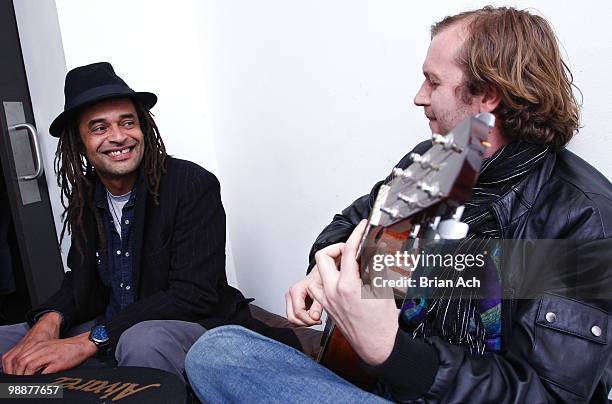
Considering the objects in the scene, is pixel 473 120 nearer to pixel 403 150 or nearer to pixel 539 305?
pixel 539 305

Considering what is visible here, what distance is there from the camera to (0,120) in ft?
7.34

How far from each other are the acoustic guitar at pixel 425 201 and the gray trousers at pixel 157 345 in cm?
56

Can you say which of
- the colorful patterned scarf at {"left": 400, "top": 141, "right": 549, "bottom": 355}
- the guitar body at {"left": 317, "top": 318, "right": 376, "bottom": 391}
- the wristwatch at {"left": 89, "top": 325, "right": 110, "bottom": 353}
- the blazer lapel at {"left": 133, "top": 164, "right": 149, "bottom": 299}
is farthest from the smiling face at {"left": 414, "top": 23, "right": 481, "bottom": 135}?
the wristwatch at {"left": 89, "top": 325, "right": 110, "bottom": 353}

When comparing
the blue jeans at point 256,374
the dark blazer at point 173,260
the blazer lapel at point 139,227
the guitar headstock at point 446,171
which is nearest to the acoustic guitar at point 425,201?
the guitar headstock at point 446,171

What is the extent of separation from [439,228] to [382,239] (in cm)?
16

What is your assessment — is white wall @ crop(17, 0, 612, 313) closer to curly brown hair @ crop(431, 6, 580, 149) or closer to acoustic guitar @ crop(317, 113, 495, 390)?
curly brown hair @ crop(431, 6, 580, 149)

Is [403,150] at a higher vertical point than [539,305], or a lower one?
higher

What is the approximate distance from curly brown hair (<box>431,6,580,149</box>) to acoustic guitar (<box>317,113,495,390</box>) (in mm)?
349

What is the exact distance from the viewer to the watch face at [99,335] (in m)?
1.53

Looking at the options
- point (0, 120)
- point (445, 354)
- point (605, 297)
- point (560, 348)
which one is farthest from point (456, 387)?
point (0, 120)

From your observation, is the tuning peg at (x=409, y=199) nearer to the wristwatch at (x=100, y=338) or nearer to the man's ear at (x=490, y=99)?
the man's ear at (x=490, y=99)

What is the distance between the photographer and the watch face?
153 centimetres

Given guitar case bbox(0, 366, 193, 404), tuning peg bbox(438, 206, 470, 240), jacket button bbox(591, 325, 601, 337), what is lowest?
guitar case bbox(0, 366, 193, 404)

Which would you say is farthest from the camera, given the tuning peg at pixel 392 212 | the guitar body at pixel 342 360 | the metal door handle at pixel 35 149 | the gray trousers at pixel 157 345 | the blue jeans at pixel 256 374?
the metal door handle at pixel 35 149
